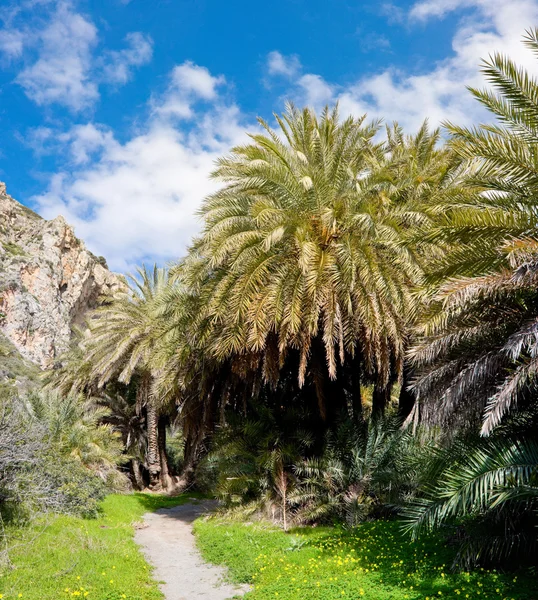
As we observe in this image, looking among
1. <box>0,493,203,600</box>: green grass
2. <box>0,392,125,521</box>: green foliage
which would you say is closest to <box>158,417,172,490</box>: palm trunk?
<box>0,392,125,521</box>: green foliage

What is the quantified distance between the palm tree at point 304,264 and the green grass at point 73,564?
4.39m

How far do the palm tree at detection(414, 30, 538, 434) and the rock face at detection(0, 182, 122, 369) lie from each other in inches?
1436

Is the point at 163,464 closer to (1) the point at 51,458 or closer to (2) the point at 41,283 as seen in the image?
(1) the point at 51,458

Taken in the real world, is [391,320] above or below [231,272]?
below

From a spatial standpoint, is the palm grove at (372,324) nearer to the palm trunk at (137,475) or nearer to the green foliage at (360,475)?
the green foliage at (360,475)

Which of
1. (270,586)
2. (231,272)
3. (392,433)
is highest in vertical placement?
(231,272)

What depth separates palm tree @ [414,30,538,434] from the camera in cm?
660

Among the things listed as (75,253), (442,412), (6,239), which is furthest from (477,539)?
(75,253)

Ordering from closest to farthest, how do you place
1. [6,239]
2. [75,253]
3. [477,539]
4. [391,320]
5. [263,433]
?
[477,539]
[391,320]
[263,433]
[6,239]
[75,253]

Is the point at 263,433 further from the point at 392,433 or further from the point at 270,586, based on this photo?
the point at 270,586

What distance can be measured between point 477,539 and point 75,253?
5700cm

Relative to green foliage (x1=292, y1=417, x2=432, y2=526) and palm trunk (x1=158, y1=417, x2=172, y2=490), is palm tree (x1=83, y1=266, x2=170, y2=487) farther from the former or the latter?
green foliage (x1=292, y1=417, x2=432, y2=526)

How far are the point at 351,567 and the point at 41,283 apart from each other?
48.0 metres

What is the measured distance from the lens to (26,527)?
9359 mm
